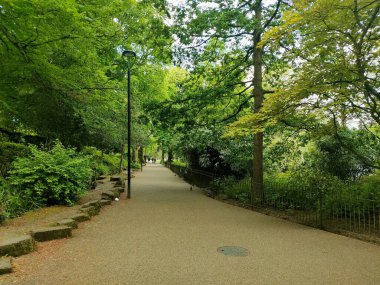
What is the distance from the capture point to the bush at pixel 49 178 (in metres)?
7.37

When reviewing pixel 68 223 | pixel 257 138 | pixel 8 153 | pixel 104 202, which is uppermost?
pixel 257 138

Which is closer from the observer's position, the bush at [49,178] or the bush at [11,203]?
the bush at [11,203]

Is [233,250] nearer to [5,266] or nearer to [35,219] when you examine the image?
[5,266]

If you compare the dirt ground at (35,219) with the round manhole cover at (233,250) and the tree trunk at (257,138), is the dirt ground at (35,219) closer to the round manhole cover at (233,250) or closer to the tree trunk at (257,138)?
the round manhole cover at (233,250)

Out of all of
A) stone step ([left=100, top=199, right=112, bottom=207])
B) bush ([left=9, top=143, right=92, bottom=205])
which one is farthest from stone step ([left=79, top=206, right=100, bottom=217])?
stone step ([left=100, top=199, right=112, bottom=207])

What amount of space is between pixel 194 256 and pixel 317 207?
15.3 ft

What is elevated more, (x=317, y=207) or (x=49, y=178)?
(x=49, y=178)

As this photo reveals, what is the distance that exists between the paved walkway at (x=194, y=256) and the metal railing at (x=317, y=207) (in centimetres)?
63

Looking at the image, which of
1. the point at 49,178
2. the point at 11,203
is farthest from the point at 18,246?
the point at 49,178

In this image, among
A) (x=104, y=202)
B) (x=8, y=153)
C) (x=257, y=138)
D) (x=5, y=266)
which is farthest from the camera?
(x=257, y=138)

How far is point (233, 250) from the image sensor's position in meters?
5.41

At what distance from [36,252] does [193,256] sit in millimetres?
2733

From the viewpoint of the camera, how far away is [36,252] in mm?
4898

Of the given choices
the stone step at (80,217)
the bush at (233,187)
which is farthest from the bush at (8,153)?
the bush at (233,187)
